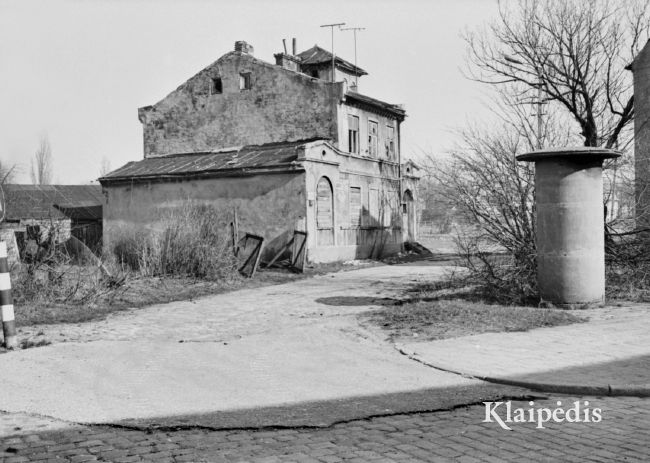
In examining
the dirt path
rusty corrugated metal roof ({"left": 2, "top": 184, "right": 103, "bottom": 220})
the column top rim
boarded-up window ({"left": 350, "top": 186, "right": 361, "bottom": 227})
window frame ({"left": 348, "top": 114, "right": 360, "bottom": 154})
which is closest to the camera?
the dirt path

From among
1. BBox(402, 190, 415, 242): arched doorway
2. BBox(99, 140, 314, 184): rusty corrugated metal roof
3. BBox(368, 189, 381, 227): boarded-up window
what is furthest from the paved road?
BBox(402, 190, 415, 242): arched doorway

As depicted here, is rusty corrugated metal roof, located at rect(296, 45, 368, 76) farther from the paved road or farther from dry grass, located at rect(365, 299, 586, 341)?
the paved road

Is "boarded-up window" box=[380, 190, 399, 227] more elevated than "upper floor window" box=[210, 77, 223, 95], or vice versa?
"upper floor window" box=[210, 77, 223, 95]

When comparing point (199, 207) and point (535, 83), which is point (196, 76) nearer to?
point (199, 207)

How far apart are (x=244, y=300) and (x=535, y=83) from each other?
521 inches

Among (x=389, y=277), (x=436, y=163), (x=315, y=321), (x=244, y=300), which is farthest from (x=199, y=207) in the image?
(x=315, y=321)

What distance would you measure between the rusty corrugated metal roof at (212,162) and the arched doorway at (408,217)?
824 centimetres

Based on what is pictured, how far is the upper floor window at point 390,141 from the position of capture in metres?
32.8

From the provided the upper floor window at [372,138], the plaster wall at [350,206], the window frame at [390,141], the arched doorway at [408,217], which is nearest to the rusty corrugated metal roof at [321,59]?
the window frame at [390,141]

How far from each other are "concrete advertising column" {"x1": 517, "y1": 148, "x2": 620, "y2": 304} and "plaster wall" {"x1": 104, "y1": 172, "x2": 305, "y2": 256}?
1386 cm

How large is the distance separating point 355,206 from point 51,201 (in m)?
30.4

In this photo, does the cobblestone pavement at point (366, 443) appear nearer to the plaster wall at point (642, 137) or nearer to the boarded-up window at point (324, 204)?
the plaster wall at point (642, 137)

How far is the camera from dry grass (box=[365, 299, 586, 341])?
9.52 m

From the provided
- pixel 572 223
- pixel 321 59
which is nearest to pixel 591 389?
pixel 572 223
